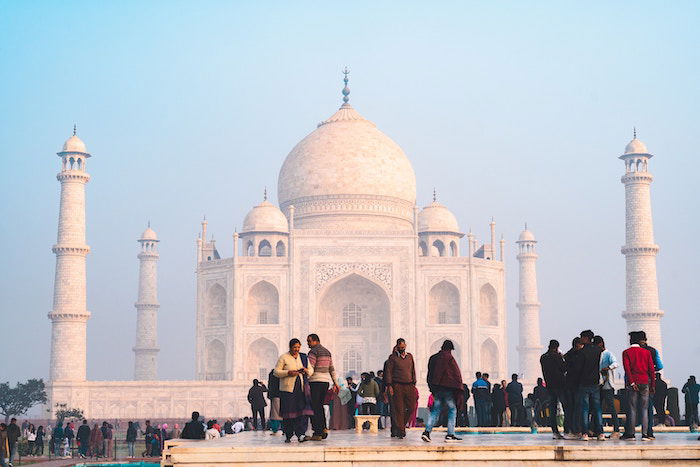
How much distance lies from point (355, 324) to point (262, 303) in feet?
10.7

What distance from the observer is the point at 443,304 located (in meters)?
38.2

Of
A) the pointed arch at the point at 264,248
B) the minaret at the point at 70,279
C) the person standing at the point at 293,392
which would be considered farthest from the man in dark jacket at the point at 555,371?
the pointed arch at the point at 264,248

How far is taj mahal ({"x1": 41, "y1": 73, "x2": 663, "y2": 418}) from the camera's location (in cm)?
3503

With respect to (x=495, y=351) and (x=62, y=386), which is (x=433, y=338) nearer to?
(x=495, y=351)

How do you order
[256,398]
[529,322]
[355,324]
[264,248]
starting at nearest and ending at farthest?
1. [256,398]
2. [355,324]
3. [264,248]
4. [529,322]

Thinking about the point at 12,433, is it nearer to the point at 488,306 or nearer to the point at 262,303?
the point at 262,303

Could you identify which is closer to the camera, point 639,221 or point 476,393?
point 476,393

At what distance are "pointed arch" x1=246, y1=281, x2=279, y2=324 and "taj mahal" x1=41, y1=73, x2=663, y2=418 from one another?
0.14 ft

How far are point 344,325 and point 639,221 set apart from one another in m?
10.4

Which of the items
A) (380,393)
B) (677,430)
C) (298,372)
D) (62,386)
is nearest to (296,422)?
(298,372)

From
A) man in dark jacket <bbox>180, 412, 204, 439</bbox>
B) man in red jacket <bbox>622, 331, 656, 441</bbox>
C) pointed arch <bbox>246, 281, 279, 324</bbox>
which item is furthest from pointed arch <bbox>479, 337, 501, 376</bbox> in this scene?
man in red jacket <bbox>622, 331, 656, 441</bbox>

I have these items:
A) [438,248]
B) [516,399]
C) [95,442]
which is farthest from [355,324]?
[516,399]

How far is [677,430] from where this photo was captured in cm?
1412

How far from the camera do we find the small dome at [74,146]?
121ft
